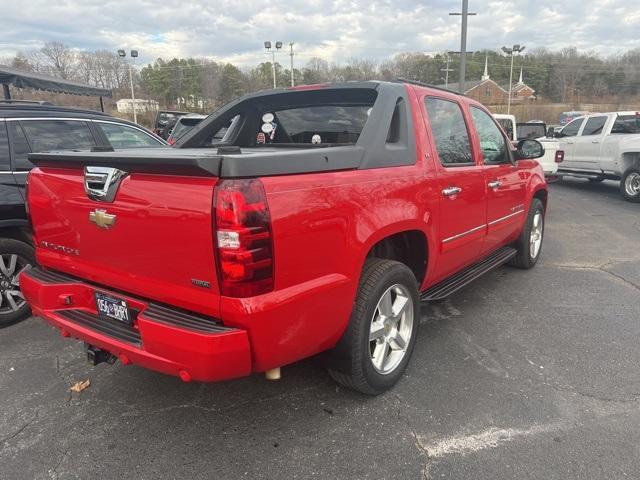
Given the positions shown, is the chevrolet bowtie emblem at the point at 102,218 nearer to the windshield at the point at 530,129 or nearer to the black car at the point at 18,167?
the black car at the point at 18,167

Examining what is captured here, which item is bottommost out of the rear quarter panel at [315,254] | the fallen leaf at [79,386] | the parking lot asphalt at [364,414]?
the parking lot asphalt at [364,414]

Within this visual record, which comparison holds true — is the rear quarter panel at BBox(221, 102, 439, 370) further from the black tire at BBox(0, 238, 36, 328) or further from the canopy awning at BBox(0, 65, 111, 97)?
the canopy awning at BBox(0, 65, 111, 97)

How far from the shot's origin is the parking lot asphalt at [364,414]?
7.82 feet

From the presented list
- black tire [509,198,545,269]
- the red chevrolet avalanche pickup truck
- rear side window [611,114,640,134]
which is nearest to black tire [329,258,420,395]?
the red chevrolet avalanche pickup truck

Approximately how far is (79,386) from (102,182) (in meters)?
1.56

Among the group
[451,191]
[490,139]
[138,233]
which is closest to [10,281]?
[138,233]

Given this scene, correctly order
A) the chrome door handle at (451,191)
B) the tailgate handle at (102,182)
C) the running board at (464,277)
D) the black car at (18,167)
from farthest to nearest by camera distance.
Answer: the black car at (18,167) → the running board at (464,277) → the chrome door handle at (451,191) → the tailgate handle at (102,182)

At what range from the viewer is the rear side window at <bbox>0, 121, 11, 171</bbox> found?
395 centimetres

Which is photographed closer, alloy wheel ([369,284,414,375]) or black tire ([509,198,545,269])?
alloy wheel ([369,284,414,375])

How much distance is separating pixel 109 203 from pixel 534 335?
3320mm

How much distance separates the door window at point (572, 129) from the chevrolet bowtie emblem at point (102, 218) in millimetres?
13419

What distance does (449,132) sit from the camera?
3662 millimetres

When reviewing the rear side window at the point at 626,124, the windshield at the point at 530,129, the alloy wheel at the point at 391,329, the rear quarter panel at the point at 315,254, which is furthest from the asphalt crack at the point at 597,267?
the windshield at the point at 530,129

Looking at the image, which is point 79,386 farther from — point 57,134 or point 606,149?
point 606,149
